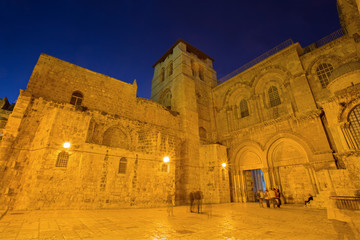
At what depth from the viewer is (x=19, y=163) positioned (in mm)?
9367

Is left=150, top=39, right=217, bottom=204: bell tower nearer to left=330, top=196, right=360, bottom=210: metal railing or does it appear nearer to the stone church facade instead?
the stone church facade

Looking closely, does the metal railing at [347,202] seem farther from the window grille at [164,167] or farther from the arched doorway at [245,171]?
the window grille at [164,167]

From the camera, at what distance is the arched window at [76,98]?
42.2 feet

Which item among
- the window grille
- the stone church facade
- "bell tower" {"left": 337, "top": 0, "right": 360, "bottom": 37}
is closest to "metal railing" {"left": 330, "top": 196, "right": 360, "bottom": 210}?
the stone church facade

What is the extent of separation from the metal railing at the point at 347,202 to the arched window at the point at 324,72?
340 inches

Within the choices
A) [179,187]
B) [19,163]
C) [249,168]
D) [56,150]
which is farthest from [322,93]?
[19,163]

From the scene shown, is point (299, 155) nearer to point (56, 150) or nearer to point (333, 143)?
point (333, 143)

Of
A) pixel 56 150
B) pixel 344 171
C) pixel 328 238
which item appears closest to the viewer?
pixel 328 238

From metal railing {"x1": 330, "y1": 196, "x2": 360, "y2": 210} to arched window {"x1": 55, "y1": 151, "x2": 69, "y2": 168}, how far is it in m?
14.2

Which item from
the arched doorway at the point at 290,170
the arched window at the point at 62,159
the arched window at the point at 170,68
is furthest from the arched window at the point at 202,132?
the arched window at the point at 62,159

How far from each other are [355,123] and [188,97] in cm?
1327

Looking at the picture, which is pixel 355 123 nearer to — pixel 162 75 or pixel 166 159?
pixel 166 159

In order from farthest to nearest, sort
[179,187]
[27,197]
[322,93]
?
[179,187]
[322,93]
[27,197]

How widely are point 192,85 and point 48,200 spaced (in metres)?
16.1
